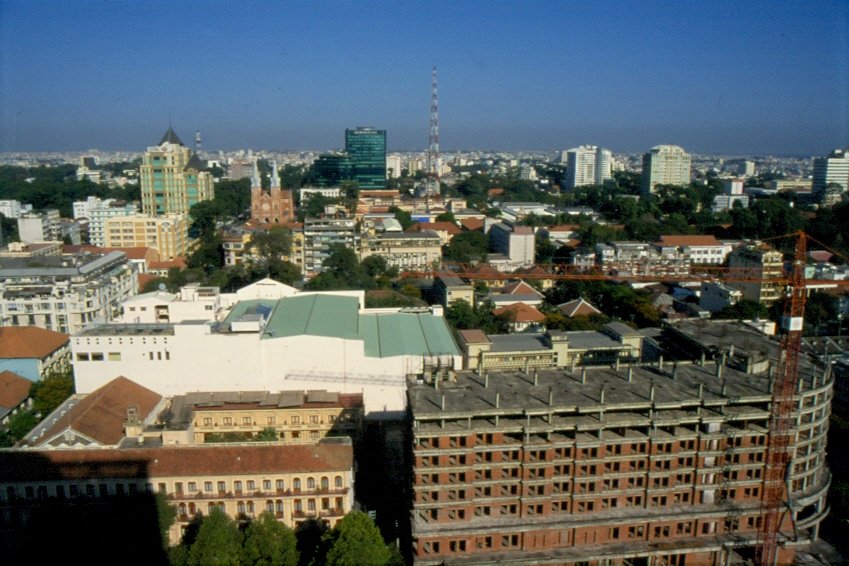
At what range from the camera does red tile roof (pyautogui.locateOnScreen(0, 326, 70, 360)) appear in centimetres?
1614

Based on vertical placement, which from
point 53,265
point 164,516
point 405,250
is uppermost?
point 53,265

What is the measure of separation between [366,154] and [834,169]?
35737mm

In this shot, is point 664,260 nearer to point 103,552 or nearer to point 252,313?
point 252,313

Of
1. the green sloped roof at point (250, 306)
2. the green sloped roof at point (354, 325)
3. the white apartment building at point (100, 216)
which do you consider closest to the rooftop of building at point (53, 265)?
the green sloped roof at point (250, 306)

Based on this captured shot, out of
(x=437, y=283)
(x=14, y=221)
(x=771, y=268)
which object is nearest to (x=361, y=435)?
(x=437, y=283)

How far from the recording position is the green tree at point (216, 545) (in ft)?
28.6

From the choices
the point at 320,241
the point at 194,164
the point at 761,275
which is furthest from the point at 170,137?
the point at 761,275

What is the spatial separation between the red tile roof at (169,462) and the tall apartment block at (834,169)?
4941 cm

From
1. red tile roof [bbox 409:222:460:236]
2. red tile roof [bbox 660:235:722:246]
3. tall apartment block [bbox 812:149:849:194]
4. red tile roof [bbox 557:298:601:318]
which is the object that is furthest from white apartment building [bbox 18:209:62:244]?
tall apartment block [bbox 812:149:849:194]

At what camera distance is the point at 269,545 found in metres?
9.07

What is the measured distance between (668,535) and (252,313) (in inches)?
393

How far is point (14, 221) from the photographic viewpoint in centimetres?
3462

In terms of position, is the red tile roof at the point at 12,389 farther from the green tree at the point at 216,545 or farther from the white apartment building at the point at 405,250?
the white apartment building at the point at 405,250

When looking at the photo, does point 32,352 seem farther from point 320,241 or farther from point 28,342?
point 320,241
